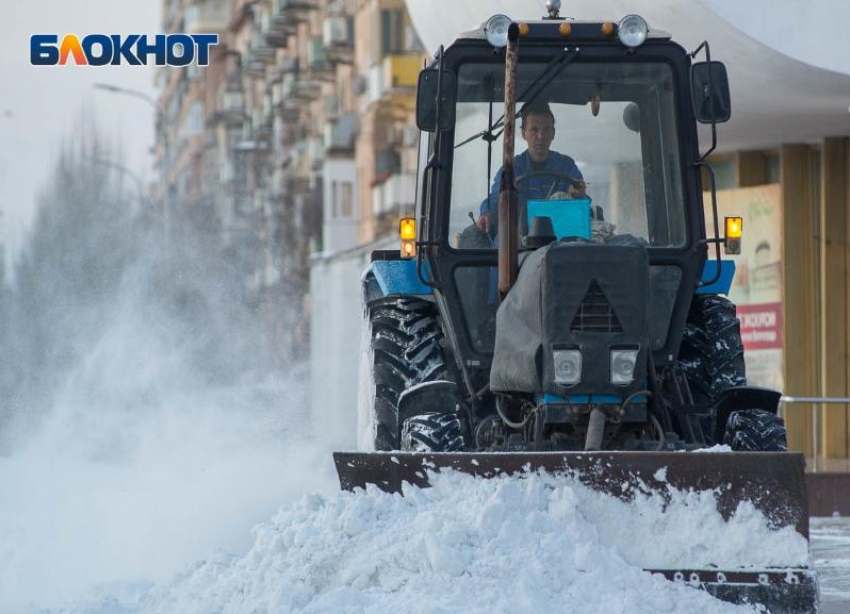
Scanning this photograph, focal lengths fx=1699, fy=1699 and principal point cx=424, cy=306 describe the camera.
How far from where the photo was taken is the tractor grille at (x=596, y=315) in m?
6.73

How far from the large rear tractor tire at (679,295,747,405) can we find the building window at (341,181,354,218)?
155 feet

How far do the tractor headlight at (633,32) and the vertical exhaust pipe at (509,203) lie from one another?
0.66 m

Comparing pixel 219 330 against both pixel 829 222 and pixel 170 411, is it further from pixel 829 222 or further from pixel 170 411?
pixel 829 222

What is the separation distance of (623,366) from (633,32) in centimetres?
180

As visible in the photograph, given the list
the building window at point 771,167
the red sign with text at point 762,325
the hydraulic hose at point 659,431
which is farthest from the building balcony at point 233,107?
the hydraulic hose at point 659,431

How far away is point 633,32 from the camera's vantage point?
7734mm

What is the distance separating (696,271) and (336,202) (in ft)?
158

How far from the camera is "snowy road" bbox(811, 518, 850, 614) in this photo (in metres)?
8.53

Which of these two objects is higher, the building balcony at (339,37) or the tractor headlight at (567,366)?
the building balcony at (339,37)

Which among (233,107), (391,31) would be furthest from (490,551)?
(233,107)

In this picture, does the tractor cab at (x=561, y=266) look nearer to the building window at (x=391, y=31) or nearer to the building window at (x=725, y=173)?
the building window at (x=725, y=173)

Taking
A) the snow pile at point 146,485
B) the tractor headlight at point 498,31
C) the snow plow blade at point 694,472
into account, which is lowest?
the snow pile at point 146,485

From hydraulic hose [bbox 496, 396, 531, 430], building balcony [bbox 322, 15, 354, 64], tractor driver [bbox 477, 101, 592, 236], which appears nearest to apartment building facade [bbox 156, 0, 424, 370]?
building balcony [bbox 322, 15, 354, 64]

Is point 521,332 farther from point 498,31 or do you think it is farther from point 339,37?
point 339,37
